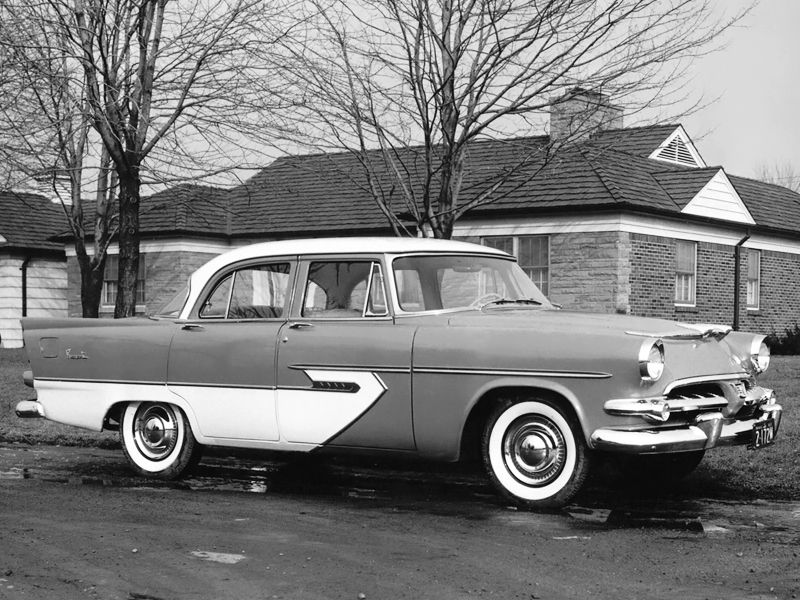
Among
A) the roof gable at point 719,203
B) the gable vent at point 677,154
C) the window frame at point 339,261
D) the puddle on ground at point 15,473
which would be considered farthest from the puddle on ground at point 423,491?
the gable vent at point 677,154

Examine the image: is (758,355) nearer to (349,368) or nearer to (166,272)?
(349,368)

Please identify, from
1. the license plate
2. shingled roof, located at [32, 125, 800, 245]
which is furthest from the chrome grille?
shingled roof, located at [32, 125, 800, 245]


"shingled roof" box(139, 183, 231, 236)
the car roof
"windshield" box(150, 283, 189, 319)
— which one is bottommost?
"windshield" box(150, 283, 189, 319)

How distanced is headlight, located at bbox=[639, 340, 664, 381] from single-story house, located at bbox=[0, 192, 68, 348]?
2704 centimetres

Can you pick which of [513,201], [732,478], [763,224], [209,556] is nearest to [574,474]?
[732,478]

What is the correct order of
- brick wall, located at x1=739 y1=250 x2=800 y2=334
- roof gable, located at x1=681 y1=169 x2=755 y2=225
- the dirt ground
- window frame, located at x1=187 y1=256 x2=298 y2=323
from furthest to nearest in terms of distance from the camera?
brick wall, located at x1=739 y1=250 x2=800 y2=334 → roof gable, located at x1=681 y1=169 x2=755 y2=225 → window frame, located at x1=187 y1=256 x2=298 y2=323 → the dirt ground

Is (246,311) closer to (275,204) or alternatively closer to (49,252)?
(275,204)

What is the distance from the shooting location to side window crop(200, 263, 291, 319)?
341 inches

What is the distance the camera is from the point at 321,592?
5.16 meters

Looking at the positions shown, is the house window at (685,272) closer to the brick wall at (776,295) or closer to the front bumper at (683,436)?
the brick wall at (776,295)

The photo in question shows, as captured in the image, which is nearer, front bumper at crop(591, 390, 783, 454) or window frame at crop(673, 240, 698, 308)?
front bumper at crop(591, 390, 783, 454)

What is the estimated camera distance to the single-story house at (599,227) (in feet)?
75.5

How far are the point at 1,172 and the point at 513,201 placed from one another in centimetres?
994

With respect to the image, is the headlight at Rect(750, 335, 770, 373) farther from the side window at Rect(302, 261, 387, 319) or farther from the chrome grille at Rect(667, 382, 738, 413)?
the side window at Rect(302, 261, 387, 319)
